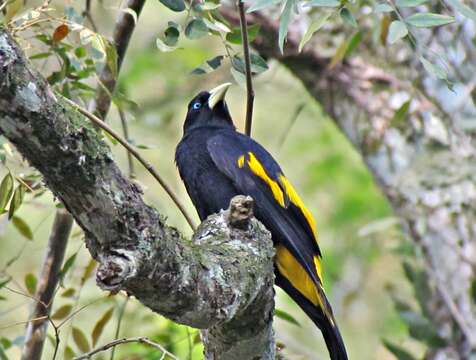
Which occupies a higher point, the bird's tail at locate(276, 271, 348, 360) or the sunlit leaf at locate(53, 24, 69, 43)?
the sunlit leaf at locate(53, 24, 69, 43)

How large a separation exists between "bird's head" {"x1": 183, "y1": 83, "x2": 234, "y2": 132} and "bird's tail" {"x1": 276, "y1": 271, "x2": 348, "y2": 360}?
1036 mm

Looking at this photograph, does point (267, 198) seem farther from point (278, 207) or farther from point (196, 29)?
point (196, 29)

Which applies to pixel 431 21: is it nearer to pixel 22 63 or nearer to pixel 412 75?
pixel 22 63

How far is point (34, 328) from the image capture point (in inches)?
151

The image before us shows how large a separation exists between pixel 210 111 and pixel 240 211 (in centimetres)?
195

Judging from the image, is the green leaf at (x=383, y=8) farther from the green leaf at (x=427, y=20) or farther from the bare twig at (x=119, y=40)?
the bare twig at (x=119, y=40)

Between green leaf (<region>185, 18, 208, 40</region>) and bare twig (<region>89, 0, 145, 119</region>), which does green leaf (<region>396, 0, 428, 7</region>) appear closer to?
green leaf (<region>185, 18, 208, 40</region>)

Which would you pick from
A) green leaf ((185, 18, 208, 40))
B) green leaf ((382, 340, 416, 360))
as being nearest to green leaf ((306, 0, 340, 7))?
green leaf ((185, 18, 208, 40))

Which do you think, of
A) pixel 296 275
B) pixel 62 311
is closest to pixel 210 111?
pixel 296 275

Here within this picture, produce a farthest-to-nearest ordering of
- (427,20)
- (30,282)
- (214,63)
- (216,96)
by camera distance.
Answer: (216,96) → (30,282) → (214,63) → (427,20)

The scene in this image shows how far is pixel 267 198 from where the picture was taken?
402 cm

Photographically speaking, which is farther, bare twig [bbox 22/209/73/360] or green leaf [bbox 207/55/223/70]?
bare twig [bbox 22/209/73/360]

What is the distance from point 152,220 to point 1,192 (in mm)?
908

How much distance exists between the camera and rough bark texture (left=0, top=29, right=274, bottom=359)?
2004mm
